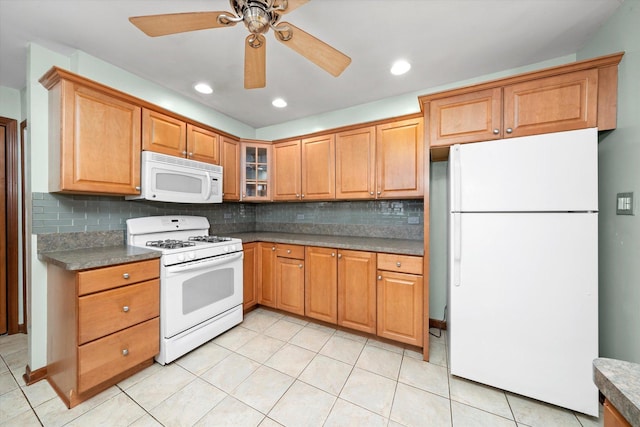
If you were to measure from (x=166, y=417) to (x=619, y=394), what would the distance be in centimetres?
197

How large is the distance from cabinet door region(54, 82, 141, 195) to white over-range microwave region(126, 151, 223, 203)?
75 mm

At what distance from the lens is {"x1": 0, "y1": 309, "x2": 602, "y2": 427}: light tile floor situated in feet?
4.64

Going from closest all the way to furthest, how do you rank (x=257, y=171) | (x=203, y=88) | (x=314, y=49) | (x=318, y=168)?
(x=314, y=49) → (x=203, y=88) → (x=318, y=168) → (x=257, y=171)

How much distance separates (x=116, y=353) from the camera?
5.36 feet

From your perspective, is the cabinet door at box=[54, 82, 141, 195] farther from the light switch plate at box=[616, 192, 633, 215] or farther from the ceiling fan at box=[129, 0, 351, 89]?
the light switch plate at box=[616, 192, 633, 215]

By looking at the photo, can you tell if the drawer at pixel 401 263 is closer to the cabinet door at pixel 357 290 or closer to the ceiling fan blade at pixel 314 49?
the cabinet door at pixel 357 290

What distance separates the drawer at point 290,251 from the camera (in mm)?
2578

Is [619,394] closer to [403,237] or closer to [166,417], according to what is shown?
[166,417]

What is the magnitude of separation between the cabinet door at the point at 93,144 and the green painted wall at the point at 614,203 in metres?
3.33

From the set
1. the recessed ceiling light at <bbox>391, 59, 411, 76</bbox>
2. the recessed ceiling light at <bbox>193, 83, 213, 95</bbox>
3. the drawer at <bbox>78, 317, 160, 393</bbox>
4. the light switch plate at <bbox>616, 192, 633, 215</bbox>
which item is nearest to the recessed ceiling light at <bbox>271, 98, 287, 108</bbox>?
the recessed ceiling light at <bbox>193, 83, 213, 95</bbox>

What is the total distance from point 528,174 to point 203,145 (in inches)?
111

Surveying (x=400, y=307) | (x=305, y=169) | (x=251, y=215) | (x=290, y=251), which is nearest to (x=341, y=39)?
(x=305, y=169)

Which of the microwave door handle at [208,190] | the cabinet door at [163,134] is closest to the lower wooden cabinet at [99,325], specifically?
the microwave door handle at [208,190]

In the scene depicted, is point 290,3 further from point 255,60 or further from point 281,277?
point 281,277
